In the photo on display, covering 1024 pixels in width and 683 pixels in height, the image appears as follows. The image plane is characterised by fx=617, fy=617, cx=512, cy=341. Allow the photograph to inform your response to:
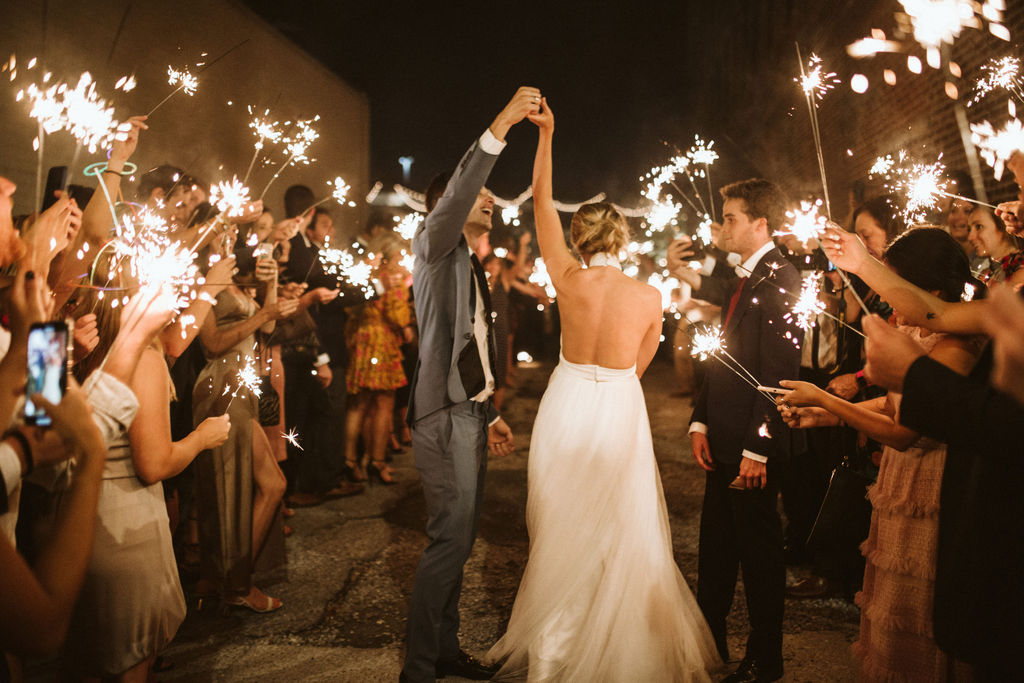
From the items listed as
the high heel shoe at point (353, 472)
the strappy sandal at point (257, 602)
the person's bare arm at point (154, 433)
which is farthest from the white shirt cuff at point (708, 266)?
the person's bare arm at point (154, 433)

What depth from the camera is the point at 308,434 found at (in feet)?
19.1

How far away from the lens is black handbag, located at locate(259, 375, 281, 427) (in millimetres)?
4211

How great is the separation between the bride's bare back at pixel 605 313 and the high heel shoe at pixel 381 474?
12.5 feet

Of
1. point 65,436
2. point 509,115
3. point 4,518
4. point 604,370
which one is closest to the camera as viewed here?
point 65,436

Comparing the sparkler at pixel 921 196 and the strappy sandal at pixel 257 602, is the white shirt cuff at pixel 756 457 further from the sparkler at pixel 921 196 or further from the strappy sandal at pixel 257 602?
the strappy sandal at pixel 257 602

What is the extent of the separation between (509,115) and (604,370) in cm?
128

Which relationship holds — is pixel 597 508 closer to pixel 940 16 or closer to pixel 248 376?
pixel 248 376

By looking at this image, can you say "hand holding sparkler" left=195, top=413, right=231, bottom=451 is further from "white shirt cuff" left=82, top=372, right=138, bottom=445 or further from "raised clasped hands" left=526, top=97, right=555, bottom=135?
"raised clasped hands" left=526, top=97, right=555, bottom=135

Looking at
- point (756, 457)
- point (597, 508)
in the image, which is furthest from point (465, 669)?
point (756, 457)

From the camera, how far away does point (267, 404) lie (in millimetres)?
4246

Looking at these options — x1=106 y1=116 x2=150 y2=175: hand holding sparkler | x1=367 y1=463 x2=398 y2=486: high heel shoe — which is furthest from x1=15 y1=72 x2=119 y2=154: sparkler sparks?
x1=367 y1=463 x2=398 y2=486: high heel shoe

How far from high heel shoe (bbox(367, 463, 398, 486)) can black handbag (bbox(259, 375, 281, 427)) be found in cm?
217

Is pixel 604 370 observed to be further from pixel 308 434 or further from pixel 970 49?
pixel 970 49

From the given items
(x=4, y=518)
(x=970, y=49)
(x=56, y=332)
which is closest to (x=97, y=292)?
(x=4, y=518)
